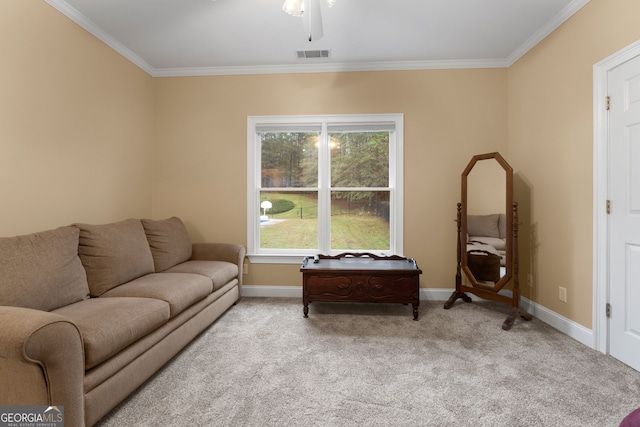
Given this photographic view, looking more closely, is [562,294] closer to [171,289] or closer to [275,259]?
[275,259]

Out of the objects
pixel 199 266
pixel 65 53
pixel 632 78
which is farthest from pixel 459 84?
pixel 65 53

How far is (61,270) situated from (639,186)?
12.7 feet

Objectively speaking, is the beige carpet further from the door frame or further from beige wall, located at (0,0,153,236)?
beige wall, located at (0,0,153,236)

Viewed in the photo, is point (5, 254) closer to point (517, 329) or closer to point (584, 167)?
point (517, 329)

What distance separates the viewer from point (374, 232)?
3623mm

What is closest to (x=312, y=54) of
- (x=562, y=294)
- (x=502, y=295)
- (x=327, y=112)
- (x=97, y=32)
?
(x=327, y=112)

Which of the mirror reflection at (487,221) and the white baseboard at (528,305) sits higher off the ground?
the mirror reflection at (487,221)

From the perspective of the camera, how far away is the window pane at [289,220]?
3.66m

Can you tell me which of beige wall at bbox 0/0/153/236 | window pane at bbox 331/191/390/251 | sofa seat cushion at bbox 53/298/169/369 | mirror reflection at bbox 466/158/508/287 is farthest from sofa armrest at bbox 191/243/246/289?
mirror reflection at bbox 466/158/508/287

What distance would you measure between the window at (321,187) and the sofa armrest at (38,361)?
2374 mm

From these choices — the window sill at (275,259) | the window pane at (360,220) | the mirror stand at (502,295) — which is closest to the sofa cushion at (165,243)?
the window sill at (275,259)

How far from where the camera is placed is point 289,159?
3.66 metres

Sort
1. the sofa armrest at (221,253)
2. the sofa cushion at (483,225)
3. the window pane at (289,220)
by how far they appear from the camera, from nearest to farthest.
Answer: the sofa cushion at (483,225), the sofa armrest at (221,253), the window pane at (289,220)
